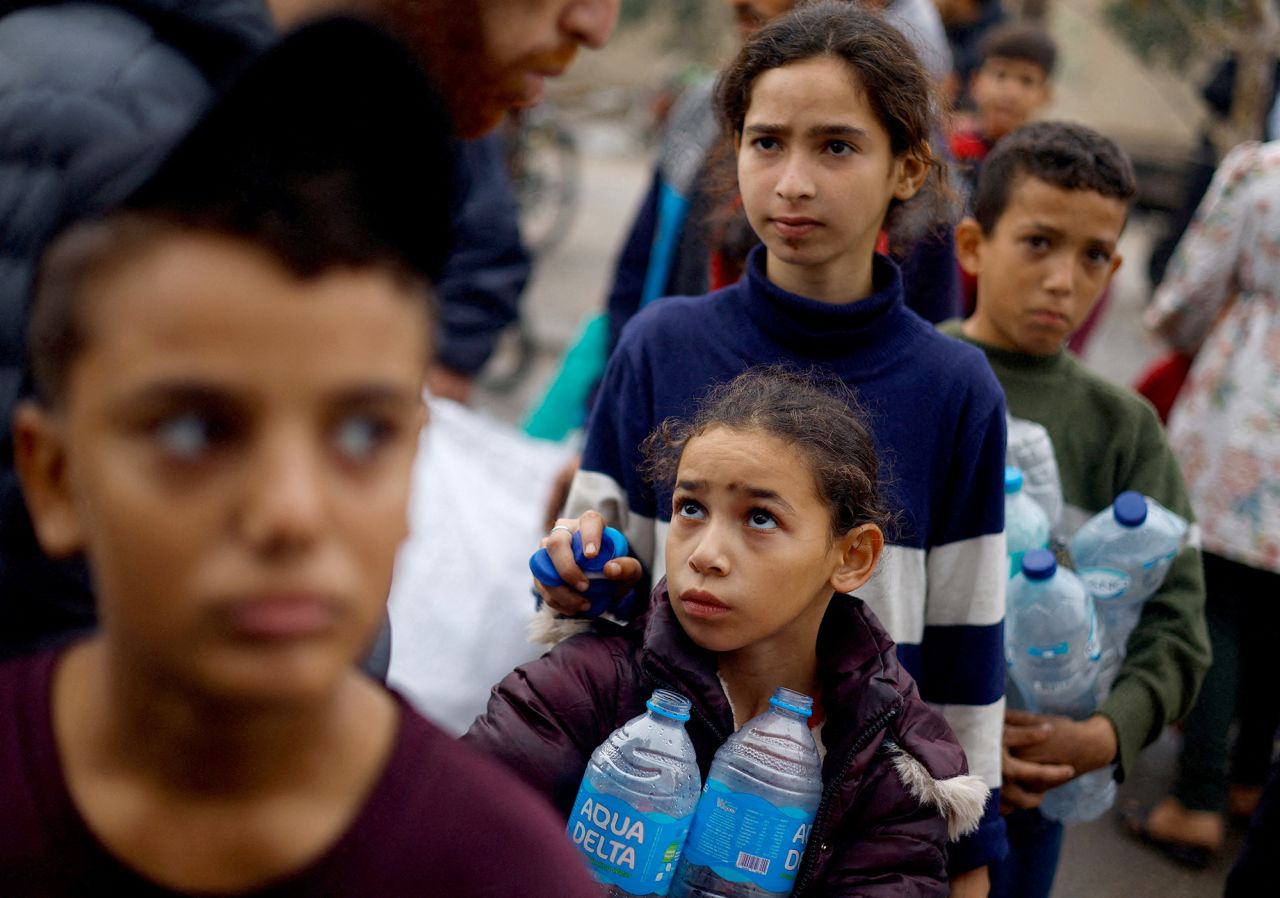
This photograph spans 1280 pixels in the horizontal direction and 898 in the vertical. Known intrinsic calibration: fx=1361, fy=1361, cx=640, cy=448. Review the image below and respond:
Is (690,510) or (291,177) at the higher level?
(291,177)

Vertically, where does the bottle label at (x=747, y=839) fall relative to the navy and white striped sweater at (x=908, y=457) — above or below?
below

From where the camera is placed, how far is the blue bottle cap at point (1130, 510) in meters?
2.49

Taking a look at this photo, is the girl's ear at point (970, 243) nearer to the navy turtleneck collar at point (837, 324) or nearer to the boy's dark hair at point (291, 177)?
the navy turtleneck collar at point (837, 324)

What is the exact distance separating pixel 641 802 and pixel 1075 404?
4.93 feet

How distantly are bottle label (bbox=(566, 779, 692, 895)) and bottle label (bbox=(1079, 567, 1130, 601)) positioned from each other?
1233 millimetres

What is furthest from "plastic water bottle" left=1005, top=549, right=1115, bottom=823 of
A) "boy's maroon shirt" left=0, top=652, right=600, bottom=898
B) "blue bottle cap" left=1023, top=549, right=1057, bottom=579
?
"boy's maroon shirt" left=0, top=652, right=600, bottom=898

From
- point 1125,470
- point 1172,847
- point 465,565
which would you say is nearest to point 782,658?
point 1125,470

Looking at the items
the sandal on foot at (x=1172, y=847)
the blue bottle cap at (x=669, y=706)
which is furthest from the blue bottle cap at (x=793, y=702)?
the sandal on foot at (x=1172, y=847)

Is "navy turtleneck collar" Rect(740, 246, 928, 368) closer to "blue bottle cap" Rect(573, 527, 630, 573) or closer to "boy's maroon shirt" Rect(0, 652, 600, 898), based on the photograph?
"blue bottle cap" Rect(573, 527, 630, 573)

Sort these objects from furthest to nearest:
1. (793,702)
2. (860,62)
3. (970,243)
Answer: (970,243) → (860,62) → (793,702)

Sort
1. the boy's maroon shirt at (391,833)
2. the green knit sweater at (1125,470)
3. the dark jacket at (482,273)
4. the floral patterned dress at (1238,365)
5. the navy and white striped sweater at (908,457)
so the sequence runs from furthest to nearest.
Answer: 1. the dark jacket at (482,273)
2. the floral patterned dress at (1238,365)
3. the green knit sweater at (1125,470)
4. the navy and white striped sweater at (908,457)
5. the boy's maroon shirt at (391,833)

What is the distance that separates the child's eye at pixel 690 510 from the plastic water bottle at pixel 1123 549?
1.00 metres

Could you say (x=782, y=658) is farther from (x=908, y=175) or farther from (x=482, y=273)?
(x=482, y=273)

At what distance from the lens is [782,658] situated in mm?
1909
